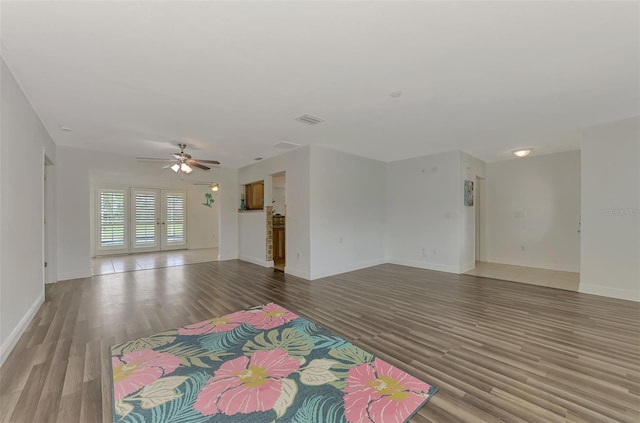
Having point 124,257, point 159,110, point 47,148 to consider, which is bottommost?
point 124,257

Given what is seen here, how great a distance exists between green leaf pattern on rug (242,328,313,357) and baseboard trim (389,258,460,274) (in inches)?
162

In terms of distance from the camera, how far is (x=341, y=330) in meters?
2.81

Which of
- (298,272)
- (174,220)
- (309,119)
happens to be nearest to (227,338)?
(298,272)

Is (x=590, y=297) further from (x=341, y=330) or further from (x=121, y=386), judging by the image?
(x=121, y=386)

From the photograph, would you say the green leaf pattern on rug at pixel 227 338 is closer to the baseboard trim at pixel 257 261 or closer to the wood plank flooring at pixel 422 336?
the wood plank flooring at pixel 422 336

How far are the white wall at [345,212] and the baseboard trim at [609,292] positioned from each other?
3664mm

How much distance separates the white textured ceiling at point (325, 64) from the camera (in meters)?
1.75

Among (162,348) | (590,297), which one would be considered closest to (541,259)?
(590,297)

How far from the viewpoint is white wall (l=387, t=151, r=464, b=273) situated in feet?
18.2

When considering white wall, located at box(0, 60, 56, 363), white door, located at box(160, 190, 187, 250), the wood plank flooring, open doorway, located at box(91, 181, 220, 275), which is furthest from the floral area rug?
white door, located at box(160, 190, 187, 250)

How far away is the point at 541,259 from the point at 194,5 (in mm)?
7686

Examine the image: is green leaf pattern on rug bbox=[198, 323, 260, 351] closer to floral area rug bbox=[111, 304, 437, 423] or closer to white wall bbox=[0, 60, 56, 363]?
floral area rug bbox=[111, 304, 437, 423]

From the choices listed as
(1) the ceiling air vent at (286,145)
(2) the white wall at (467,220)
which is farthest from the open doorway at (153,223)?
(2) the white wall at (467,220)

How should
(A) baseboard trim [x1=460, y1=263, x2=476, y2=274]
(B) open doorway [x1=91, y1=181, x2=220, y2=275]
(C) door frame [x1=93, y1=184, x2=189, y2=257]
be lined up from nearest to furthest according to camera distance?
(A) baseboard trim [x1=460, y1=263, x2=476, y2=274] < (B) open doorway [x1=91, y1=181, x2=220, y2=275] < (C) door frame [x1=93, y1=184, x2=189, y2=257]
